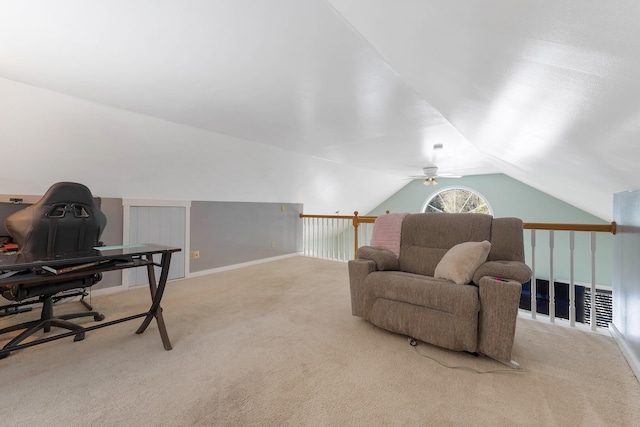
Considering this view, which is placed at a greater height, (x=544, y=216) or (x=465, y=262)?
(x=544, y=216)

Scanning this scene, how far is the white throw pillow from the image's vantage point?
1.99 metres

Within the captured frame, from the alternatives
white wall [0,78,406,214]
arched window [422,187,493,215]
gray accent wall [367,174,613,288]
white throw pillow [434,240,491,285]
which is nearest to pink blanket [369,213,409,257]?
white throw pillow [434,240,491,285]

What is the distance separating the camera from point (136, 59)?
1.81 metres

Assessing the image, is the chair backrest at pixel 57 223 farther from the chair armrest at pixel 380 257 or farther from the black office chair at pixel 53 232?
the chair armrest at pixel 380 257

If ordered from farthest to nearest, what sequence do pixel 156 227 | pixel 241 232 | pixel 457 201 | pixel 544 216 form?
pixel 457 201, pixel 544 216, pixel 241 232, pixel 156 227

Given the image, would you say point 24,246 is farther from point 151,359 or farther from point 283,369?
point 283,369

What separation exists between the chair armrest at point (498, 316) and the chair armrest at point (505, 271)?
0.29 ft

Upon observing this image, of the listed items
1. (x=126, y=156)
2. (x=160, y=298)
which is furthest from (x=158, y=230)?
(x=160, y=298)

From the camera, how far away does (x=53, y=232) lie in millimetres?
1920

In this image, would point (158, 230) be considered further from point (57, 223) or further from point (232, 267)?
point (57, 223)

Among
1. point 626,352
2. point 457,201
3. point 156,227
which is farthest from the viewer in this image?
point 457,201

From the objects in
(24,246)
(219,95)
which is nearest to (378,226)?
(219,95)

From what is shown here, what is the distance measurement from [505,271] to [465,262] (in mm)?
254

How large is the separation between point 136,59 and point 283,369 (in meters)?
2.30
